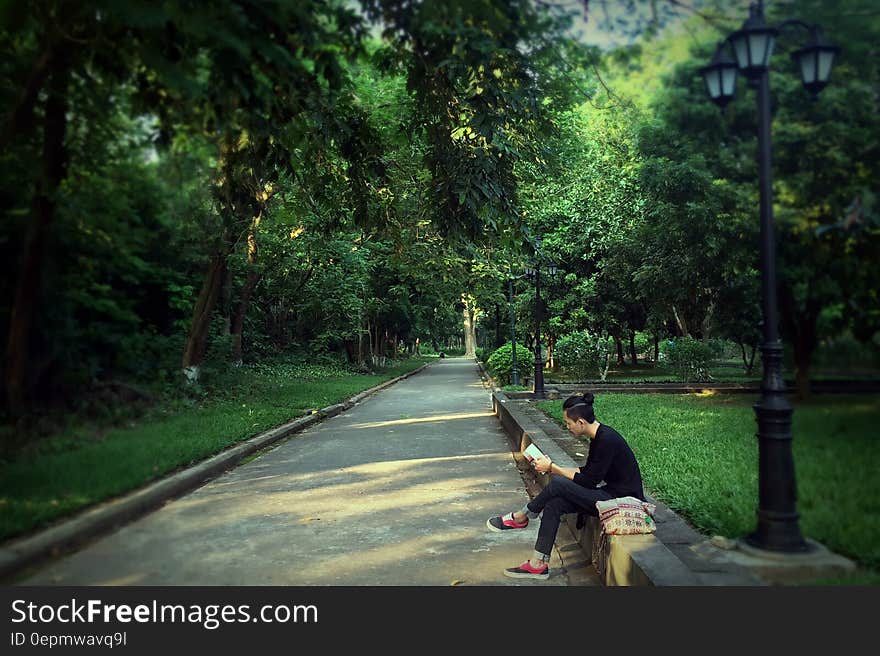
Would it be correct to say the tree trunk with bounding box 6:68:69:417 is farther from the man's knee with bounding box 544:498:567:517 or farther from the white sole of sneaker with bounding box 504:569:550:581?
the man's knee with bounding box 544:498:567:517

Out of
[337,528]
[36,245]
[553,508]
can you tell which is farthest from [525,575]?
[36,245]

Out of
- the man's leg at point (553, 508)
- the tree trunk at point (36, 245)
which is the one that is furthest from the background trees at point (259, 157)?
the man's leg at point (553, 508)

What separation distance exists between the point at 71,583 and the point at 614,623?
5.27ft

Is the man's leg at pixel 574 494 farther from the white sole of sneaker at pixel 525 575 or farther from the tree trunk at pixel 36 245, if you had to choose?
the tree trunk at pixel 36 245

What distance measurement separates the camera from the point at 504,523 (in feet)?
16.2

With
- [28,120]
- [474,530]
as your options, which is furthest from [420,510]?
[28,120]

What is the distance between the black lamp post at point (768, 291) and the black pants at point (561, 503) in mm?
1417

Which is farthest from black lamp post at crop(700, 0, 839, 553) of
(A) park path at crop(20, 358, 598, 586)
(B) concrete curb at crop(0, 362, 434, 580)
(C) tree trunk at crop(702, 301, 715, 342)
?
(B) concrete curb at crop(0, 362, 434, 580)

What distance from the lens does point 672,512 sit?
4816 mm

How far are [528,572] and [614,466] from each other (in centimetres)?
Result: 89

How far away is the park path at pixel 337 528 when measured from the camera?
2.07m

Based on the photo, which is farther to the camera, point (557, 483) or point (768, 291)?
point (557, 483)

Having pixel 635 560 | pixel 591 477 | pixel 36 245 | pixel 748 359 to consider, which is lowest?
pixel 635 560

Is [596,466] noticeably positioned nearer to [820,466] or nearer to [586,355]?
[820,466]
